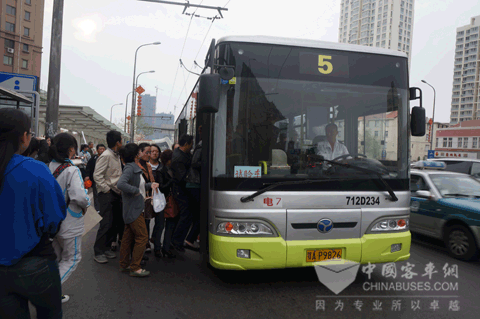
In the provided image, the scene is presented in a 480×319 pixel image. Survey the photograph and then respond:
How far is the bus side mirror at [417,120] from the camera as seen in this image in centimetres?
455

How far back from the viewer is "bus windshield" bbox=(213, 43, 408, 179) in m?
4.05

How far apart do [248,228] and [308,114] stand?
4.69 ft

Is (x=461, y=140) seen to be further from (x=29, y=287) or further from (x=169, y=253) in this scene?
(x=29, y=287)

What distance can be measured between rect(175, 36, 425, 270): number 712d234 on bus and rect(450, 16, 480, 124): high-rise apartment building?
141m

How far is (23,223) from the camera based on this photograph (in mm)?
1961

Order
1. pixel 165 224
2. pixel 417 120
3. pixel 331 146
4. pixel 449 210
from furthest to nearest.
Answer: pixel 449 210 → pixel 165 224 → pixel 417 120 → pixel 331 146

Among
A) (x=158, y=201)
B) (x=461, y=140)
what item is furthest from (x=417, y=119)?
(x=461, y=140)

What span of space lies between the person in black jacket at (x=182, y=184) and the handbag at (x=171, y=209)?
0.07 meters

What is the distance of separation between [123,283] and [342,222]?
106 inches

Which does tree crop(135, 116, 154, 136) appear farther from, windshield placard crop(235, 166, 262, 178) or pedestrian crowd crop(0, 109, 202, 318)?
windshield placard crop(235, 166, 262, 178)

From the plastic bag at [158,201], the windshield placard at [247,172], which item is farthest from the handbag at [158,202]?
the windshield placard at [247,172]

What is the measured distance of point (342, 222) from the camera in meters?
4.13

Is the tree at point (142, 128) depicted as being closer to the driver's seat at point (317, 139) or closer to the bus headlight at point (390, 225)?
the driver's seat at point (317, 139)

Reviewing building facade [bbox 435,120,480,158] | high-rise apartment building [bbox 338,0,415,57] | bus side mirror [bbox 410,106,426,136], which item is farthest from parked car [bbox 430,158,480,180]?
high-rise apartment building [bbox 338,0,415,57]
